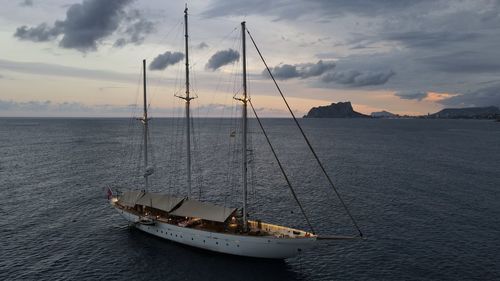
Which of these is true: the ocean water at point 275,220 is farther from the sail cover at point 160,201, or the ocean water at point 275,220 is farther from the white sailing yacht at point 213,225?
the sail cover at point 160,201

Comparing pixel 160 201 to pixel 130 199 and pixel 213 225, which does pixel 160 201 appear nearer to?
pixel 130 199

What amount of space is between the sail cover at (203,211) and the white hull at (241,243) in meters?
1.99

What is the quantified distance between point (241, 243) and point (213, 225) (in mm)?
5735

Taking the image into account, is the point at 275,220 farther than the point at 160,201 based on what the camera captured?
Yes

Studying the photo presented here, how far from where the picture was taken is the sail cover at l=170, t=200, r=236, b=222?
164 feet

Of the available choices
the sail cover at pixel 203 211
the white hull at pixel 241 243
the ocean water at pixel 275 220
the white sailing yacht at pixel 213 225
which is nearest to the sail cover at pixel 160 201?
the white sailing yacht at pixel 213 225

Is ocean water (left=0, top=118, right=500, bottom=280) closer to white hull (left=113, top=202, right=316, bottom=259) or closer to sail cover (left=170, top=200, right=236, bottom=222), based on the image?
white hull (left=113, top=202, right=316, bottom=259)

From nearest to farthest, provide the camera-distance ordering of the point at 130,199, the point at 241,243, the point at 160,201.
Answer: the point at 241,243 → the point at 160,201 → the point at 130,199

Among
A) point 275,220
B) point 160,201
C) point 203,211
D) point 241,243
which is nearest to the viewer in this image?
point 241,243

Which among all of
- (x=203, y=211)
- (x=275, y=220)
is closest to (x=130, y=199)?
(x=203, y=211)

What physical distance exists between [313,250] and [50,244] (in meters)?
36.8

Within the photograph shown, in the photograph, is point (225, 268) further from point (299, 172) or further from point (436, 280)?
point (299, 172)

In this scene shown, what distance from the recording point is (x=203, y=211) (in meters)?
51.8

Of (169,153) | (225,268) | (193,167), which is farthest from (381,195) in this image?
(169,153)
